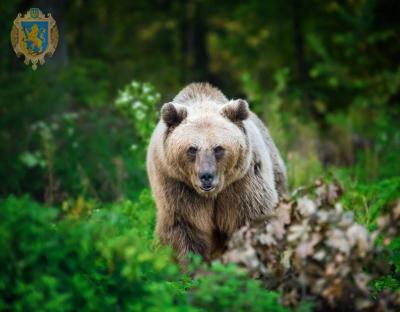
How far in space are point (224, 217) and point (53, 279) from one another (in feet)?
8.43

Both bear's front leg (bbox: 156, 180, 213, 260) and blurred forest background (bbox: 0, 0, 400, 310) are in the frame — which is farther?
blurred forest background (bbox: 0, 0, 400, 310)

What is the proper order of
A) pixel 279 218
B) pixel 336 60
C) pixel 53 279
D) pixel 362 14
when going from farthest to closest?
1. pixel 336 60
2. pixel 362 14
3. pixel 279 218
4. pixel 53 279

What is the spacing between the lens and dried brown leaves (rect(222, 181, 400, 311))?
4176mm

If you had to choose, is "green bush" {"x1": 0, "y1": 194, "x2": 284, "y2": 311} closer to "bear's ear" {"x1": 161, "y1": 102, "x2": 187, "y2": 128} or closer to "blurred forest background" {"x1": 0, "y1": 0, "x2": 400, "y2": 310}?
"blurred forest background" {"x1": 0, "y1": 0, "x2": 400, "y2": 310}

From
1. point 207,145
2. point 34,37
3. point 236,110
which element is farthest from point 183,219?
point 34,37

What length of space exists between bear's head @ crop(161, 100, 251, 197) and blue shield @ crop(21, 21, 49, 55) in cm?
143

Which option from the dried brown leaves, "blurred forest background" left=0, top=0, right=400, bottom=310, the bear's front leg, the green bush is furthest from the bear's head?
the green bush

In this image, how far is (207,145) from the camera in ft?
Answer: 18.9

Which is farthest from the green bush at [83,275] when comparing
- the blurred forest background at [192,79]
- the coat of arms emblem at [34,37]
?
the blurred forest background at [192,79]

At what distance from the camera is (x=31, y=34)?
21.4 feet

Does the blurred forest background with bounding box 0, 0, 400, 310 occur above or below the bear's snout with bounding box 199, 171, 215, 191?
above

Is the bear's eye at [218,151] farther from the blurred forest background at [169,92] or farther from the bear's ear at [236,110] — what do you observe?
the blurred forest background at [169,92]

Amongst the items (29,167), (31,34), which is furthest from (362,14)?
(31,34)

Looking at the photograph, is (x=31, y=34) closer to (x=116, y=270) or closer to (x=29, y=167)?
(x=116, y=270)
